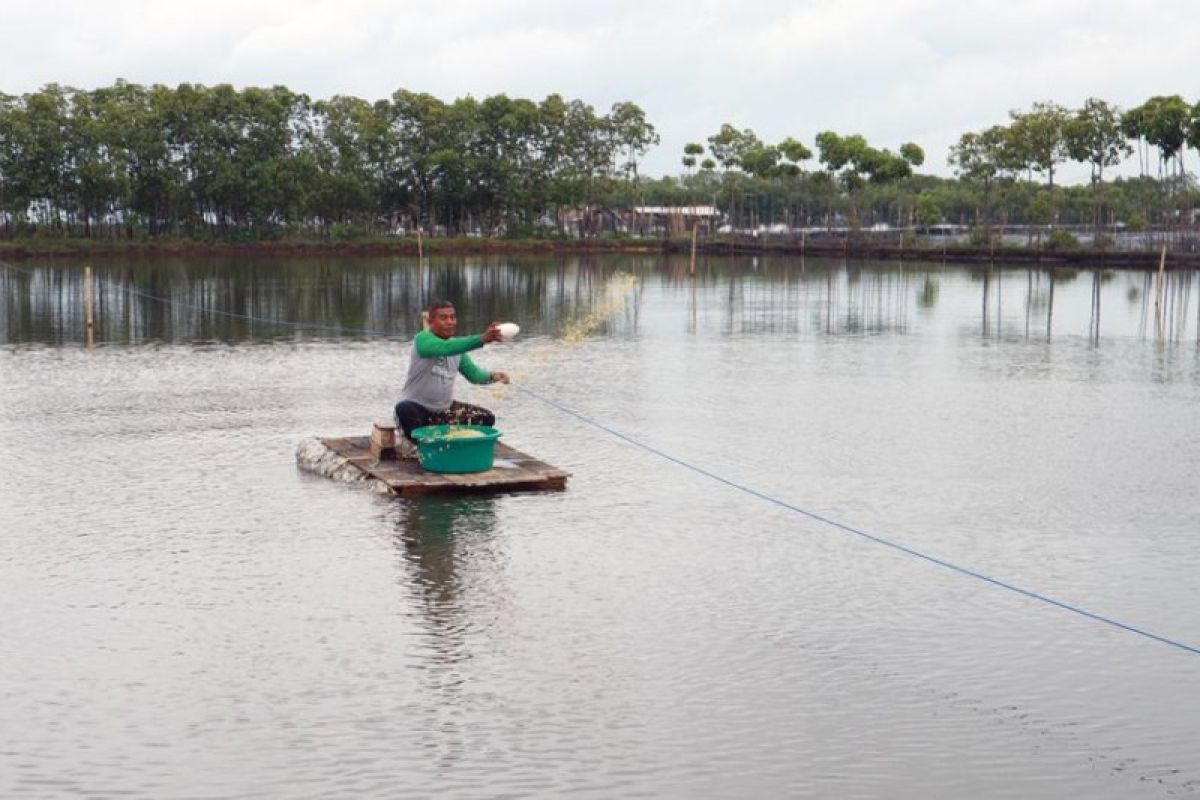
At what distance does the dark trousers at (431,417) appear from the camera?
16391 mm

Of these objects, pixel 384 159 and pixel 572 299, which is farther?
pixel 384 159

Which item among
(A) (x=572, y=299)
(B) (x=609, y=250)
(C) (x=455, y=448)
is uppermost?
(B) (x=609, y=250)

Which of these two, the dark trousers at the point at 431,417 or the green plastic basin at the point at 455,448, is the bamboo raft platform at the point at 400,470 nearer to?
the green plastic basin at the point at 455,448

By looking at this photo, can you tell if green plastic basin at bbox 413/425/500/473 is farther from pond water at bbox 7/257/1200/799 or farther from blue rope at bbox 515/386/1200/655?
blue rope at bbox 515/386/1200/655

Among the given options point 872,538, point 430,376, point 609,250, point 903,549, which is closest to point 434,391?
point 430,376

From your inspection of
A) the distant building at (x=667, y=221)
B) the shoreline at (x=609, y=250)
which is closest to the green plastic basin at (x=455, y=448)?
the shoreline at (x=609, y=250)

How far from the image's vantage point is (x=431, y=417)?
645 inches

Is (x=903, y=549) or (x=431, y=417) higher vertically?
(x=431, y=417)

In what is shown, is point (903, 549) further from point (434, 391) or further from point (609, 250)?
point (609, 250)

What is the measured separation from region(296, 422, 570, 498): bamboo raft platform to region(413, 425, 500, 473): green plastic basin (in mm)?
99

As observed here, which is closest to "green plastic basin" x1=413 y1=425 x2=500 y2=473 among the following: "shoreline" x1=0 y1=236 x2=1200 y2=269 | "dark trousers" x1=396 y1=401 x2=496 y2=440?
"dark trousers" x1=396 y1=401 x2=496 y2=440

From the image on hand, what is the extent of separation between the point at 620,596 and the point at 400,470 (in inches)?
192

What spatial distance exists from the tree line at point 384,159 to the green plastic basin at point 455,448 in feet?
243

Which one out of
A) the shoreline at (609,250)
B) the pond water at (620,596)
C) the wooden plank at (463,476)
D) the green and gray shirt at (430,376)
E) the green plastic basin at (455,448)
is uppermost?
the shoreline at (609,250)
